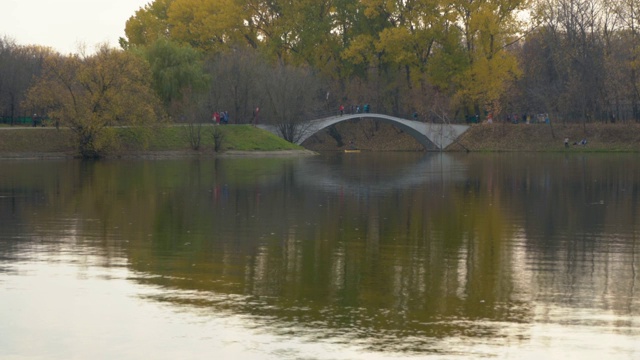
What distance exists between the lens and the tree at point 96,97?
73.9 m

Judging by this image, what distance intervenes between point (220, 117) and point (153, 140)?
8.36 meters

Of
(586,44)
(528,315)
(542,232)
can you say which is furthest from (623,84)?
(528,315)

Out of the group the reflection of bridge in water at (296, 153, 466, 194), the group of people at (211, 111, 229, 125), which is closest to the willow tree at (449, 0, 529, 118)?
the group of people at (211, 111, 229, 125)

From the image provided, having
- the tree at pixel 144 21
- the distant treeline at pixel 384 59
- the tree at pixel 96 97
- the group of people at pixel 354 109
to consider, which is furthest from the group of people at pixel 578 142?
the tree at pixel 144 21

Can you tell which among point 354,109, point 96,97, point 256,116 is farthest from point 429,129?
point 96,97

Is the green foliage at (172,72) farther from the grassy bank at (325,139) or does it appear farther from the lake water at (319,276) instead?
the lake water at (319,276)

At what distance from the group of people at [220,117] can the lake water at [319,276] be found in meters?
46.3

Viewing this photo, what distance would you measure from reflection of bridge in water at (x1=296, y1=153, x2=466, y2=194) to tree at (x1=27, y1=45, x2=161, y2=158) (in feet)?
61.9

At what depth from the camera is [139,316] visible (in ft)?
→ 49.0

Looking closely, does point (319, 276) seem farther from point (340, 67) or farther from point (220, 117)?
point (340, 67)

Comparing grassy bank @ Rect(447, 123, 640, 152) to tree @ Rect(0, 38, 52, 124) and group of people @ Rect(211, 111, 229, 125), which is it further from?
tree @ Rect(0, 38, 52, 124)

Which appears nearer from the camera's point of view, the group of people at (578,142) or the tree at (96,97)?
the tree at (96,97)

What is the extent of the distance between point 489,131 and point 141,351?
88.8m

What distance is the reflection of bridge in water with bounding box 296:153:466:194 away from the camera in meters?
42.8
